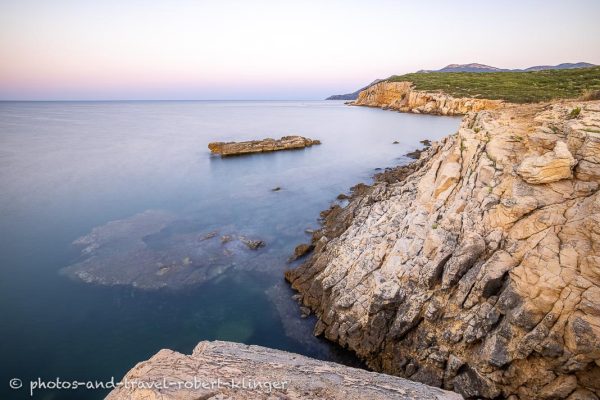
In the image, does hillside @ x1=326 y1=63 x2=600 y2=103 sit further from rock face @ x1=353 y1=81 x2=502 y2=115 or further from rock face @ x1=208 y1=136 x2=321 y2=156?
rock face @ x1=208 y1=136 x2=321 y2=156

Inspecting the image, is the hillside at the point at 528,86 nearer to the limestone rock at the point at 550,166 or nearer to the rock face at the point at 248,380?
the limestone rock at the point at 550,166

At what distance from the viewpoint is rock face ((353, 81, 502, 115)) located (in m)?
81.3

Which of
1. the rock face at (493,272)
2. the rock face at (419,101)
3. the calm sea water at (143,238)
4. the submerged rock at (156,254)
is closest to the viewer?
the rock face at (493,272)

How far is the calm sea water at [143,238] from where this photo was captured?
558 inches

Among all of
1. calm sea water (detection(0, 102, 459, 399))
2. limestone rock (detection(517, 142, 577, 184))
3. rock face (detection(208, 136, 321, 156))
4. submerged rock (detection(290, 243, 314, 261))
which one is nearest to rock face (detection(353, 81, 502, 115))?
rock face (detection(208, 136, 321, 156))

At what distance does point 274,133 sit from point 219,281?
60126 millimetres

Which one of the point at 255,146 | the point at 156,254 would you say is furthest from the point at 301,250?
the point at 255,146

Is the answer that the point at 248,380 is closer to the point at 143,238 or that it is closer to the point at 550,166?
the point at 550,166

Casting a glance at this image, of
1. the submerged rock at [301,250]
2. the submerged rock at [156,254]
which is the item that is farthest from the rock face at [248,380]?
the submerged rock at [301,250]

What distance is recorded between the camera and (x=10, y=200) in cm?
→ 2898

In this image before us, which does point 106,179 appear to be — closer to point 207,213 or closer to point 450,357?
point 207,213

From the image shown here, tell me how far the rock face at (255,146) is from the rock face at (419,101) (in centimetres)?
4096

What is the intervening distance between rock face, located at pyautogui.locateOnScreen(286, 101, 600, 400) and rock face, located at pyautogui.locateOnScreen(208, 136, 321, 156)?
135 ft

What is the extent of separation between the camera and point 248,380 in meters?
6.57
